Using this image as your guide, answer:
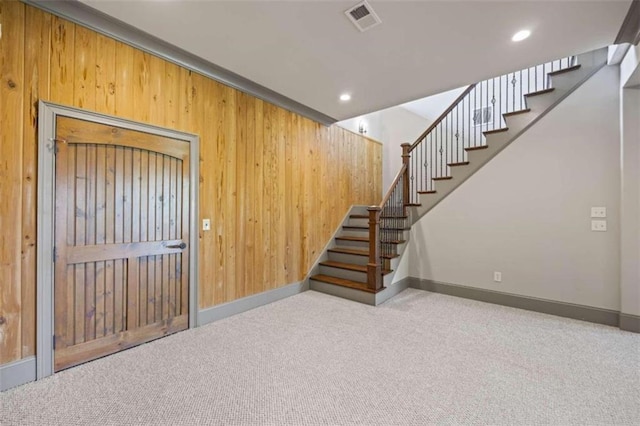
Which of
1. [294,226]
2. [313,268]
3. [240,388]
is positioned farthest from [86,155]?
[313,268]

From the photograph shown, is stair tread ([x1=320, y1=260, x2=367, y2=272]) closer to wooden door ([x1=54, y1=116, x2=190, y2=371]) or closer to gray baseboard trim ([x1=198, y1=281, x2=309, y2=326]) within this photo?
gray baseboard trim ([x1=198, y1=281, x2=309, y2=326])

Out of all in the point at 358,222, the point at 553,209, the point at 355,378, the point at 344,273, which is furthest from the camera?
the point at 358,222

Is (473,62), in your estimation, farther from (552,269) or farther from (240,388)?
(240,388)

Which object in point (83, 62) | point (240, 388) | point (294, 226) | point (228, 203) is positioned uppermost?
point (83, 62)

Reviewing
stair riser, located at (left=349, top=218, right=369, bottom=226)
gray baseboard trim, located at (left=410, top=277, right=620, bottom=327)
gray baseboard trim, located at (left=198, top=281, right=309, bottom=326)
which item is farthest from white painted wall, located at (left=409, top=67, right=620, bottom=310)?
gray baseboard trim, located at (left=198, top=281, right=309, bottom=326)

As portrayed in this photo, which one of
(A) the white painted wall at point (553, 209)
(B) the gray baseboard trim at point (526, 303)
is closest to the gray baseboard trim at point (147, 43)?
(A) the white painted wall at point (553, 209)

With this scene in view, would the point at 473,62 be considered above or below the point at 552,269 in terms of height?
above

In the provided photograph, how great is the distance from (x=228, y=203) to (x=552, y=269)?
4013 millimetres

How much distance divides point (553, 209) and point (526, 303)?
4.03ft

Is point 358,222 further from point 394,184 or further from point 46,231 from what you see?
point 46,231

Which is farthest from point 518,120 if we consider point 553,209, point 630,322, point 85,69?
point 85,69

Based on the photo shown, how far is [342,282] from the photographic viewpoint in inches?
162

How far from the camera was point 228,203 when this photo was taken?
130 inches

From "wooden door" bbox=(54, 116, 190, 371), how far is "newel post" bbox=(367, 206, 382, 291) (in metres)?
2.27
